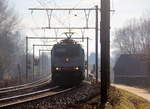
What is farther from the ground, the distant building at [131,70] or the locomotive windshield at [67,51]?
the locomotive windshield at [67,51]

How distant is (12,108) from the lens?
52.7ft

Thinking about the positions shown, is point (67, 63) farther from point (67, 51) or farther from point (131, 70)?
point (131, 70)

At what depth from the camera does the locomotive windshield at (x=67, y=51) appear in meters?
32.3

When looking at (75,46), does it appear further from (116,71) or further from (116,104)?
(116,71)

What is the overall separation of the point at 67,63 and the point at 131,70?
51.6 meters

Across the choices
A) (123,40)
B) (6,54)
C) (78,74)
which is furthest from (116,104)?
(123,40)

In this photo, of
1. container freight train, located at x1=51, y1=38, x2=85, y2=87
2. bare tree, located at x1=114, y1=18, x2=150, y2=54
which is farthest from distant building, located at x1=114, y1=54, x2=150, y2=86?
container freight train, located at x1=51, y1=38, x2=85, y2=87

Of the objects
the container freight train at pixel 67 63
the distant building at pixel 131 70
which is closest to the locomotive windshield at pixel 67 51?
the container freight train at pixel 67 63

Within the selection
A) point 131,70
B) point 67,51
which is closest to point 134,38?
point 131,70

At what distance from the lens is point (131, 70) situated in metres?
82.1

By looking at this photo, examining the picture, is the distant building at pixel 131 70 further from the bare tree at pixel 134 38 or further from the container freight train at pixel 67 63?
the container freight train at pixel 67 63

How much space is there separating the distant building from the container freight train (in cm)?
4599

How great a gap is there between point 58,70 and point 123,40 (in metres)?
76.2

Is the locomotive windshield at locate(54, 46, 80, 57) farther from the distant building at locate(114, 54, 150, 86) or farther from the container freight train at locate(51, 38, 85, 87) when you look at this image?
the distant building at locate(114, 54, 150, 86)
